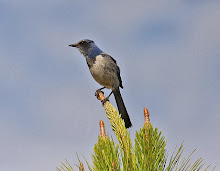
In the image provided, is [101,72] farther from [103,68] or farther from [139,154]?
[139,154]

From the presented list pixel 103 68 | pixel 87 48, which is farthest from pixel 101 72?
pixel 87 48

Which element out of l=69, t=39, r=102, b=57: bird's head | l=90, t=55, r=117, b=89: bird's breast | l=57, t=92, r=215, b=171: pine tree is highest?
l=69, t=39, r=102, b=57: bird's head

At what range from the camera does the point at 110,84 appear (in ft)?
24.5

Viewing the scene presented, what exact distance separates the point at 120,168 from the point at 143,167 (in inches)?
7.4

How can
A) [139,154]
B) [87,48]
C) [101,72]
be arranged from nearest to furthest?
[139,154] < [101,72] < [87,48]

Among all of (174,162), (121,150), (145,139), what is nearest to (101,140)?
(121,150)

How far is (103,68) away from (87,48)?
0.74 meters

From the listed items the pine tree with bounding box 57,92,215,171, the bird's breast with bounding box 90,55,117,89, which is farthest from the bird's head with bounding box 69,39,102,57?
the pine tree with bounding box 57,92,215,171

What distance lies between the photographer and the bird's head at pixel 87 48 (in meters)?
7.46

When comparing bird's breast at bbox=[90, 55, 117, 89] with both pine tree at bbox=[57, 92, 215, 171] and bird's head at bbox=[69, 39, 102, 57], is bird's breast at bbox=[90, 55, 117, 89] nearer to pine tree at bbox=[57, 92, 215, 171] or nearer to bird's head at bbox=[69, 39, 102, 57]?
bird's head at bbox=[69, 39, 102, 57]

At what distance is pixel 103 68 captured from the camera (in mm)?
7207

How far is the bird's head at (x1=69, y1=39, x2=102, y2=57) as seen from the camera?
746 centimetres

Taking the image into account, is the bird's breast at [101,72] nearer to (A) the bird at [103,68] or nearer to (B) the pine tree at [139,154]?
(A) the bird at [103,68]

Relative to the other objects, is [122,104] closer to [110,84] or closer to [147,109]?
[110,84]
